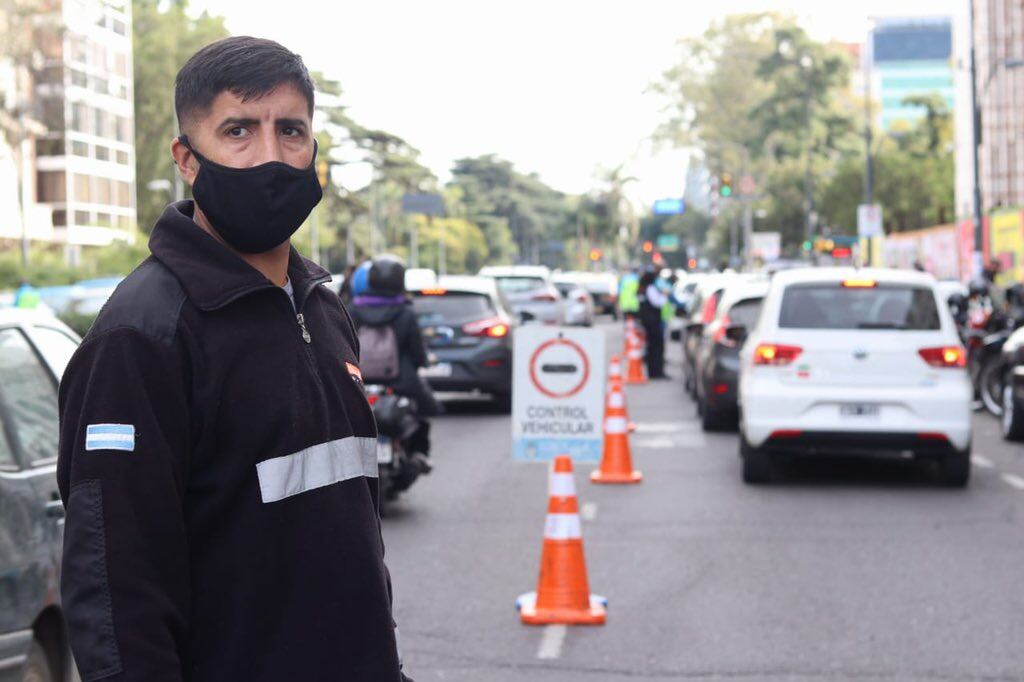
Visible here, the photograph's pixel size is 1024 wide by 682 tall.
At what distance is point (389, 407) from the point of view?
474 inches

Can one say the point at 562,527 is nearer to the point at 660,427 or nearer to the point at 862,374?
the point at 862,374

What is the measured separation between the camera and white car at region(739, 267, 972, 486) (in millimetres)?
13234

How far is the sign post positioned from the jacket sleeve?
21.7 feet

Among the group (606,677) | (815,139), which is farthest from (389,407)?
(815,139)

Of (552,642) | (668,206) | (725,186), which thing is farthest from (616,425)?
(668,206)

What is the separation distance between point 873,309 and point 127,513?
1118 cm

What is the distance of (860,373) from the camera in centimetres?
1331

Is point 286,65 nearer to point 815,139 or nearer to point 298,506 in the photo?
point 298,506

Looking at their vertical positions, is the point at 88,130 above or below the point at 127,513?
above

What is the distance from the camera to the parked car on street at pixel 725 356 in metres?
17.8

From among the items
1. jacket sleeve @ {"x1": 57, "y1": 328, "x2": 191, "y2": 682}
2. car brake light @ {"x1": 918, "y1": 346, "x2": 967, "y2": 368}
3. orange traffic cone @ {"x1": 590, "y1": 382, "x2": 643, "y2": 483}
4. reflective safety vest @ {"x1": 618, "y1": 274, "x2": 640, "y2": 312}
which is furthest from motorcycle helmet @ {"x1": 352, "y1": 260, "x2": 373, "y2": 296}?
reflective safety vest @ {"x1": 618, "y1": 274, "x2": 640, "y2": 312}

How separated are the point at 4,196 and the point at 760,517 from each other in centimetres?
6989

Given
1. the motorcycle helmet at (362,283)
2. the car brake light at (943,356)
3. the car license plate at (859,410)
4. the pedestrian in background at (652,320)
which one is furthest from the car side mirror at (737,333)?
the pedestrian in background at (652,320)

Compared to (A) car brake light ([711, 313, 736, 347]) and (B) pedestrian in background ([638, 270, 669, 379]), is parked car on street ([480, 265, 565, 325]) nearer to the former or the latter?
(B) pedestrian in background ([638, 270, 669, 379])
